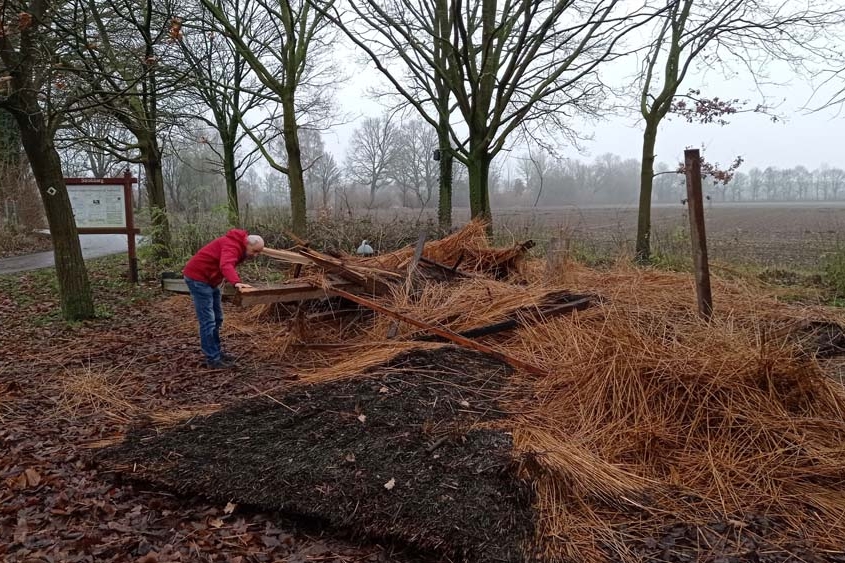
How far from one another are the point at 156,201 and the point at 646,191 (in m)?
Answer: 10.6

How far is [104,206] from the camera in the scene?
10.2 meters

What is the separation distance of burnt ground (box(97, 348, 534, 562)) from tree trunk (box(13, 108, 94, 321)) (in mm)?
4184

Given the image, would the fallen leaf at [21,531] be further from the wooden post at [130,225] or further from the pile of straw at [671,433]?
the wooden post at [130,225]

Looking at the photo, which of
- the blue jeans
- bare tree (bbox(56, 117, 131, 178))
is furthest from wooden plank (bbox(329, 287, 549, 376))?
A: bare tree (bbox(56, 117, 131, 178))

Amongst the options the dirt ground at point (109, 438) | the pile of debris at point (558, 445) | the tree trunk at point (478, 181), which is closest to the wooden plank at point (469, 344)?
the pile of debris at point (558, 445)

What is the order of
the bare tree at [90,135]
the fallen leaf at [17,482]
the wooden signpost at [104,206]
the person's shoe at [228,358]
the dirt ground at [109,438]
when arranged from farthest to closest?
the wooden signpost at [104,206] < the bare tree at [90,135] < the person's shoe at [228,358] < the fallen leaf at [17,482] < the dirt ground at [109,438]

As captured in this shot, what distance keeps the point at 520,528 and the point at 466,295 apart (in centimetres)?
365

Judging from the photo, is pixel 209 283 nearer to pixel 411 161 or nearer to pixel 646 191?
pixel 646 191

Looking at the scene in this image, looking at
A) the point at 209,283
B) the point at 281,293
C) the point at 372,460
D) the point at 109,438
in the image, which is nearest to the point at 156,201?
the point at 209,283

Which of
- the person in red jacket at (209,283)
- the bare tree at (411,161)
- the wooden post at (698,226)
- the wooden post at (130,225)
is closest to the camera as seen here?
the wooden post at (698,226)

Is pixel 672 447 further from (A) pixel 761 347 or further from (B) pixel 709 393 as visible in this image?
(A) pixel 761 347

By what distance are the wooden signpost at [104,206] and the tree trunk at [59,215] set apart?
3.09 meters

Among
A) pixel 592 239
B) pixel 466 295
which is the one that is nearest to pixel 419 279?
pixel 466 295

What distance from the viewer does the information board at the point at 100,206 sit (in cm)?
1011
